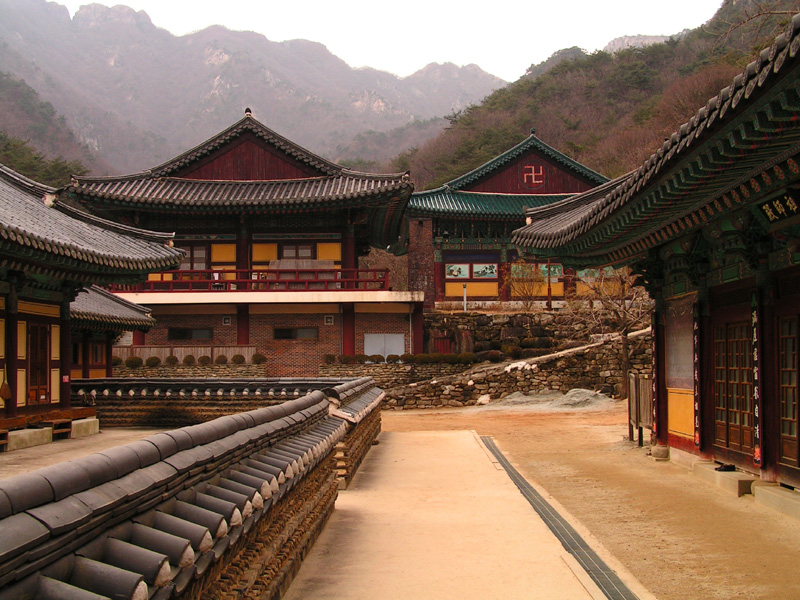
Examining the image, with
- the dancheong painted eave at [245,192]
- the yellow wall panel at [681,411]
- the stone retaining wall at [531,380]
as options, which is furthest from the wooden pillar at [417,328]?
the yellow wall panel at [681,411]

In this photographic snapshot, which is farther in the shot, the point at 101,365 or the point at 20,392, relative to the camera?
the point at 101,365

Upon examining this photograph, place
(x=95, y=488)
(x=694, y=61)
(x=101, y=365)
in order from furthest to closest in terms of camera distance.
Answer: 1. (x=694, y=61)
2. (x=101, y=365)
3. (x=95, y=488)

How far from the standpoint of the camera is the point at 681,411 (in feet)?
40.2

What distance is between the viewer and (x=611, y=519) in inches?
343

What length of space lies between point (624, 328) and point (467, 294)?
13610 mm

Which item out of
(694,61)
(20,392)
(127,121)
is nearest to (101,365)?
(20,392)

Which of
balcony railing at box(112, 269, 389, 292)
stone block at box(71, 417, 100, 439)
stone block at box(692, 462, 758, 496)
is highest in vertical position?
balcony railing at box(112, 269, 389, 292)

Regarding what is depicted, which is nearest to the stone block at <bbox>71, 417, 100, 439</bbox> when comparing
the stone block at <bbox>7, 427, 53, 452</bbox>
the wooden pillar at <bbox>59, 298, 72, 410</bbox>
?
the wooden pillar at <bbox>59, 298, 72, 410</bbox>

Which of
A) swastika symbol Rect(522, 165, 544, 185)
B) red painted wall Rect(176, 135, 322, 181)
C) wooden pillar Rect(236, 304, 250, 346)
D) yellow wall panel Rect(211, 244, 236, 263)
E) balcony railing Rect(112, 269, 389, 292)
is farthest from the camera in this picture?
swastika symbol Rect(522, 165, 544, 185)

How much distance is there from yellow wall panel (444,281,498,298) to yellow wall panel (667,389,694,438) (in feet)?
73.3

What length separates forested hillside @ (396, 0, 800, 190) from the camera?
5022 centimetres

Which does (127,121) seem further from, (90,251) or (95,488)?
(95,488)

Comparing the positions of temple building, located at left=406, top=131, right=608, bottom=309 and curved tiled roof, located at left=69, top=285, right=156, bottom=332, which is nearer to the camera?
curved tiled roof, located at left=69, top=285, right=156, bottom=332

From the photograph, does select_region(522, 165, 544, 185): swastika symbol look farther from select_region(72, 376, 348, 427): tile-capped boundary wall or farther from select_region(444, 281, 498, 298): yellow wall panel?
select_region(72, 376, 348, 427): tile-capped boundary wall
